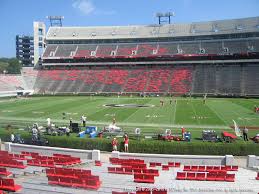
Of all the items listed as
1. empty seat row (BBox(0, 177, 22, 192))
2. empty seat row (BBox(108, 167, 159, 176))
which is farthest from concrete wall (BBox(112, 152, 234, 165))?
empty seat row (BBox(0, 177, 22, 192))

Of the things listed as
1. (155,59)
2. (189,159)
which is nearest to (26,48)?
(155,59)

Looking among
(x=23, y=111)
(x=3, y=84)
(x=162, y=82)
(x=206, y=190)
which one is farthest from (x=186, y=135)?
(x=3, y=84)

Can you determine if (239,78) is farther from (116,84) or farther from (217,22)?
(116,84)

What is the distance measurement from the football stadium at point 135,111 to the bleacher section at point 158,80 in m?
0.25

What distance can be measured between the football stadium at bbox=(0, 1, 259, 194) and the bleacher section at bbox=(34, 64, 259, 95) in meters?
0.25

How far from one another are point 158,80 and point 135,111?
3427cm

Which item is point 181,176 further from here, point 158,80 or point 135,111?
point 158,80

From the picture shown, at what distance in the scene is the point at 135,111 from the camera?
45.8m

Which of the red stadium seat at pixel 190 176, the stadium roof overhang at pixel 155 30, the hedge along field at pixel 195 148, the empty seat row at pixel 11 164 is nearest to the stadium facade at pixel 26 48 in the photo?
the stadium roof overhang at pixel 155 30

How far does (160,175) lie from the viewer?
15.8 metres

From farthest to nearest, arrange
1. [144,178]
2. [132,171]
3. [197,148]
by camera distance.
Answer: [197,148], [132,171], [144,178]

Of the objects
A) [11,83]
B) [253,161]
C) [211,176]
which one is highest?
[11,83]

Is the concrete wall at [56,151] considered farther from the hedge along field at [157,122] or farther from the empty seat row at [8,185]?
the empty seat row at [8,185]

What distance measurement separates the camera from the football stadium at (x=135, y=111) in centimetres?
1466
